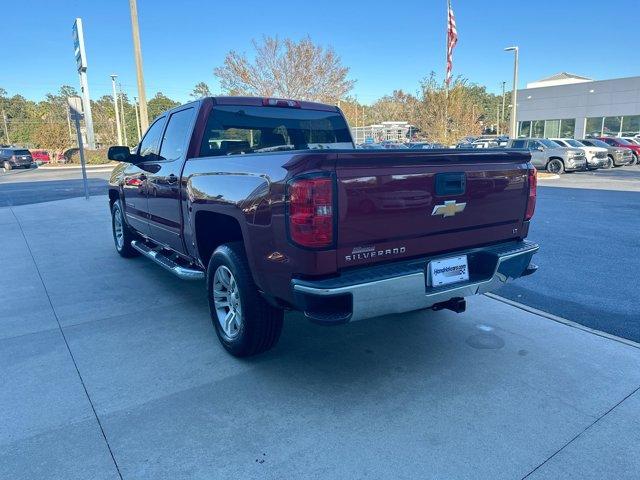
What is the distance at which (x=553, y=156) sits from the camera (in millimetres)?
21766

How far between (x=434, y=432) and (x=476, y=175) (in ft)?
5.56

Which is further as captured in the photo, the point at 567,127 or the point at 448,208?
the point at 567,127

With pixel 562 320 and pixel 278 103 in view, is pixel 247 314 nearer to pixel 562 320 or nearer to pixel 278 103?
pixel 278 103

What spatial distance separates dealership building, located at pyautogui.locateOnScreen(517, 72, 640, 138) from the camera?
3612cm

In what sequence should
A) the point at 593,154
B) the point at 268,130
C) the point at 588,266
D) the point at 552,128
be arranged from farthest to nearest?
1. the point at 552,128
2. the point at 593,154
3. the point at 588,266
4. the point at 268,130

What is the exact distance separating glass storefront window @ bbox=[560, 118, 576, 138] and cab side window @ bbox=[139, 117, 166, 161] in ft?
136

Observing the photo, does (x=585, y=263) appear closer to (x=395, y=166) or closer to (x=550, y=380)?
(x=550, y=380)

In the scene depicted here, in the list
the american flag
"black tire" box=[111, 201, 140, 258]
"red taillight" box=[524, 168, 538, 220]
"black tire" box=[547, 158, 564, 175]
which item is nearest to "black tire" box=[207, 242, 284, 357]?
"red taillight" box=[524, 168, 538, 220]

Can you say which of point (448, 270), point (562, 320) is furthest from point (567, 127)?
point (448, 270)

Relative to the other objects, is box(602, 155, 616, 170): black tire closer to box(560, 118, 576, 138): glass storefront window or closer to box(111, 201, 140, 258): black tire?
box(560, 118, 576, 138): glass storefront window

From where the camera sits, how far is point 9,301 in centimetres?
496

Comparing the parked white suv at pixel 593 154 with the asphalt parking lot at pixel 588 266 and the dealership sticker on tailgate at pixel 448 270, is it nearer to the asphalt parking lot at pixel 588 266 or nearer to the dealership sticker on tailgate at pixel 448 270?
the asphalt parking lot at pixel 588 266

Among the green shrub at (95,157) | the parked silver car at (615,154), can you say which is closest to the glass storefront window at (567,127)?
the parked silver car at (615,154)

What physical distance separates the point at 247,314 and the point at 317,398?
2.44 feet
